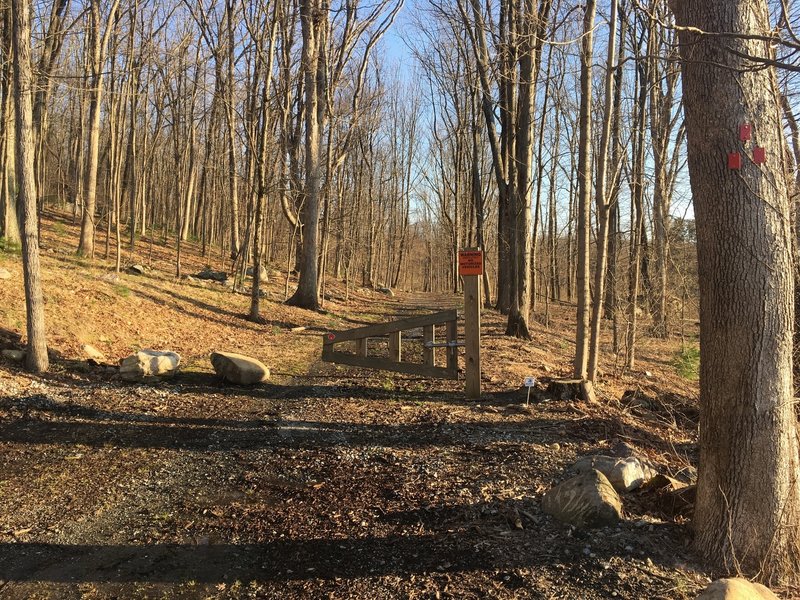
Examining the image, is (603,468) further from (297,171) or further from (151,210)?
(151,210)

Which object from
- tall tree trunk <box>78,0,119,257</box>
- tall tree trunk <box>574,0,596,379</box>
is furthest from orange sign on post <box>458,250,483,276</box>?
tall tree trunk <box>78,0,119,257</box>

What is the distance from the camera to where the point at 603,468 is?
4434 millimetres

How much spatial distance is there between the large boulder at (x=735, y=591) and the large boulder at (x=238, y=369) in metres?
6.57

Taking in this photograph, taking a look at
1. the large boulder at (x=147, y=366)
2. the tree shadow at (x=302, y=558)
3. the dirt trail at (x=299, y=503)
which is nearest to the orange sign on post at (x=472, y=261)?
the dirt trail at (x=299, y=503)

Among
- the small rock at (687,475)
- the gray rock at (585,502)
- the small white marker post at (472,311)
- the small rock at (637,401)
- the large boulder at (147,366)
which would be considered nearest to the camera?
the gray rock at (585,502)

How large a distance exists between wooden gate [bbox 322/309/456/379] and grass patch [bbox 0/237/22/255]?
970cm

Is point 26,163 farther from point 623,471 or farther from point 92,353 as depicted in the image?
point 623,471

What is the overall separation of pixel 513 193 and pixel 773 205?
12164mm

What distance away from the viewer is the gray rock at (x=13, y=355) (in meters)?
7.61

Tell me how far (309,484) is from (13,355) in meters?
5.71

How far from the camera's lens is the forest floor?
126 inches

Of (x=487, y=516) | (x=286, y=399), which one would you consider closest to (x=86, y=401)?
(x=286, y=399)

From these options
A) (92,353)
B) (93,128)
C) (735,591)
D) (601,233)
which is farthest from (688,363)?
(93,128)

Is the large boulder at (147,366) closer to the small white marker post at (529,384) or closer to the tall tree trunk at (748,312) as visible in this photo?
the small white marker post at (529,384)
